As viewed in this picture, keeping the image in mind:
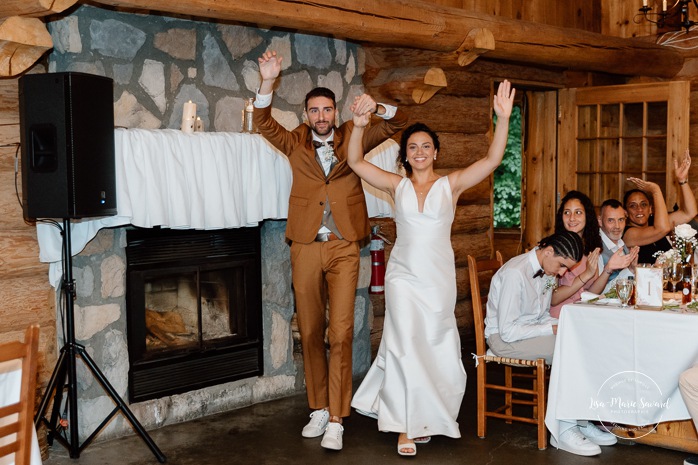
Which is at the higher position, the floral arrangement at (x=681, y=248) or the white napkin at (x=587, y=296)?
the floral arrangement at (x=681, y=248)

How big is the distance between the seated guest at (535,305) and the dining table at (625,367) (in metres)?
0.13

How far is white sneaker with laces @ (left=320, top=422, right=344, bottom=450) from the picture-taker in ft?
15.1

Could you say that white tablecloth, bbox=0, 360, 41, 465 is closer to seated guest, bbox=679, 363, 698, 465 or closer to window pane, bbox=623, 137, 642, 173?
seated guest, bbox=679, 363, 698, 465

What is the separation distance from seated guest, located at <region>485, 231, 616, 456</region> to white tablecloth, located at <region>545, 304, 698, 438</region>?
0.15 m

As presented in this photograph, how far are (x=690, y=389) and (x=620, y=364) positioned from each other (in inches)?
18.0

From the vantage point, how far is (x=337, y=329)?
4.80m

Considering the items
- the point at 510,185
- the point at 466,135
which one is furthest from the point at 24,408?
the point at 510,185

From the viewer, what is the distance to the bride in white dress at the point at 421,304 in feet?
14.8

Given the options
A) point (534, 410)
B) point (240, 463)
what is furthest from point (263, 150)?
point (534, 410)

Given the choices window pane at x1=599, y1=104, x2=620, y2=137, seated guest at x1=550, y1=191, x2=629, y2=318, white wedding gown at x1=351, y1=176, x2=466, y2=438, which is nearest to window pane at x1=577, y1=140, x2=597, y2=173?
window pane at x1=599, y1=104, x2=620, y2=137

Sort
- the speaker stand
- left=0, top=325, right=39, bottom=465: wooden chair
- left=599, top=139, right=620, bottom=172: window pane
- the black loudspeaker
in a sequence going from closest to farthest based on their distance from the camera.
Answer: left=0, top=325, right=39, bottom=465: wooden chair, the black loudspeaker, the speaker stand, left=599, top=139, right=620, bottom=172: window pane

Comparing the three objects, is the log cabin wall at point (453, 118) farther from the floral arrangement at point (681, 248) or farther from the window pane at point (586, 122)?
the floral arrangement at point (681, 248)

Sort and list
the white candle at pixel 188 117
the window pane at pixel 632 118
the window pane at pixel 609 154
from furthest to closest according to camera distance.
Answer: the window pane at pixel 609 154
the window pane at pixel 632 118
the white candle at pixel 188 117

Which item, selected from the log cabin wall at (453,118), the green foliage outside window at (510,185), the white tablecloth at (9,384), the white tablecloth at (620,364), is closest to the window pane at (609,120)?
the log cabin wall at (453,118)
